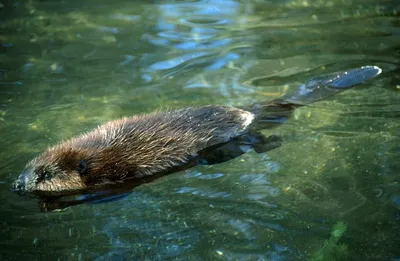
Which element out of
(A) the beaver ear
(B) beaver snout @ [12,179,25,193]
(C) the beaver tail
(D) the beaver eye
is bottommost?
(B) beaver snout @ [12,179,25,193]

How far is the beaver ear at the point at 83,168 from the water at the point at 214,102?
356mm

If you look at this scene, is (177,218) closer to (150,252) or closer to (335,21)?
(150,252)

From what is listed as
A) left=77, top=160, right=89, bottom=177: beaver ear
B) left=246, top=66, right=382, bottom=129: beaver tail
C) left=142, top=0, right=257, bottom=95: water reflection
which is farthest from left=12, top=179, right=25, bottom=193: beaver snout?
left=142, top=0, right=257, bottom=95: water reflection

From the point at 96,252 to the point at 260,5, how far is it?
616cm

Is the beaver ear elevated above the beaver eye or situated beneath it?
elevated above

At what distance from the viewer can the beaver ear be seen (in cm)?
505

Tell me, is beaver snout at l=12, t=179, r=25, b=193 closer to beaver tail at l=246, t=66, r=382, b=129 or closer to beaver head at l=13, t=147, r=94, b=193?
beaver head at l=13, t=147, r=94, b=193

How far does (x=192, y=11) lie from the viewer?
9.42 metres

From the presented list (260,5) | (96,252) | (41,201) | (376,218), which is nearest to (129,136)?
(41,201)

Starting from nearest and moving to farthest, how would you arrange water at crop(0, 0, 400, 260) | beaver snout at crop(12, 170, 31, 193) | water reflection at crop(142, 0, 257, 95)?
water at crop(0, 0, 400, 260)
beaver snout at crop(12, 170, 31, 193)
water reflection at crop(142, 0, 257, 95)

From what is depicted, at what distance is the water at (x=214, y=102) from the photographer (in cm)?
426

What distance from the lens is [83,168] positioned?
506cm

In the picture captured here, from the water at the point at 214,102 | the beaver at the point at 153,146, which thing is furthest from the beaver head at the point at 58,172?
the water at the point at 214,102

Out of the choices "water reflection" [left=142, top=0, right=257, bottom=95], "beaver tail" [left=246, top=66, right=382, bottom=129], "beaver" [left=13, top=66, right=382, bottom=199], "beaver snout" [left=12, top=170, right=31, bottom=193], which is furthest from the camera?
"water reflection" [left=142, top=0, right=257, bottom=95]
